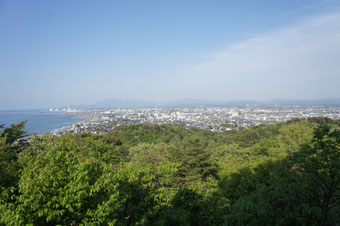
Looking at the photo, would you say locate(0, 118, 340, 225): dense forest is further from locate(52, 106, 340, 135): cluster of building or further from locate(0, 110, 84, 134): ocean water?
locate(52, 106, 340, 135): cluster of building

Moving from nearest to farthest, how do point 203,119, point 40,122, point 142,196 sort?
point 142,196, point 40,122, point 203,119

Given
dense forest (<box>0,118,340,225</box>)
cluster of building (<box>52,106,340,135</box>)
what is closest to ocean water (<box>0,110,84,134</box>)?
cluster of building (<box>52,106,340,135</box>)

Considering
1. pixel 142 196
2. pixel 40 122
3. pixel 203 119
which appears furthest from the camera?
pixel 203 119

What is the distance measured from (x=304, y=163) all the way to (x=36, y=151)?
1255 cm

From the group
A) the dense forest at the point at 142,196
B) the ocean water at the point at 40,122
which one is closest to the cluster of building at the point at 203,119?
the ocean water at the point at 40,122

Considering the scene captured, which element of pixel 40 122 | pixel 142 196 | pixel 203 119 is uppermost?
pixel 142 196

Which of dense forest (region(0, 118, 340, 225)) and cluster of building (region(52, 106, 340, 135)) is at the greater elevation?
dense forest (region(0, 118, 340, 225))

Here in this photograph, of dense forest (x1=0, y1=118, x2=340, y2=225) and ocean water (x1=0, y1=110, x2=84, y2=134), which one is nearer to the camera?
dense forest (x1=0, y1=118, x2=340, y2=225)

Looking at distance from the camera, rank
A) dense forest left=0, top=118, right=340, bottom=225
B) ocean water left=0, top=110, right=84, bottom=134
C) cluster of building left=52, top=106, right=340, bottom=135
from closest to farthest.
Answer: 1. dense forest left=0, top=118, right=340, bottom=225
2. ocean water left=0, top=110, right=84, bottom=134
3. cluster of building left=52, top=106, right=340, bottom=135

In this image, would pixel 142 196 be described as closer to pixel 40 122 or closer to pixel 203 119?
pixel 40 122

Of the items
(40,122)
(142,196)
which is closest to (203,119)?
(40,122)

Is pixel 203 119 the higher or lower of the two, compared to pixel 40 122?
lower

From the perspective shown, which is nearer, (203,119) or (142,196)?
(142,196)

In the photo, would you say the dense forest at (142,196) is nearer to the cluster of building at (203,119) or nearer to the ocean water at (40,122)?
the ocean water at (40,122)
